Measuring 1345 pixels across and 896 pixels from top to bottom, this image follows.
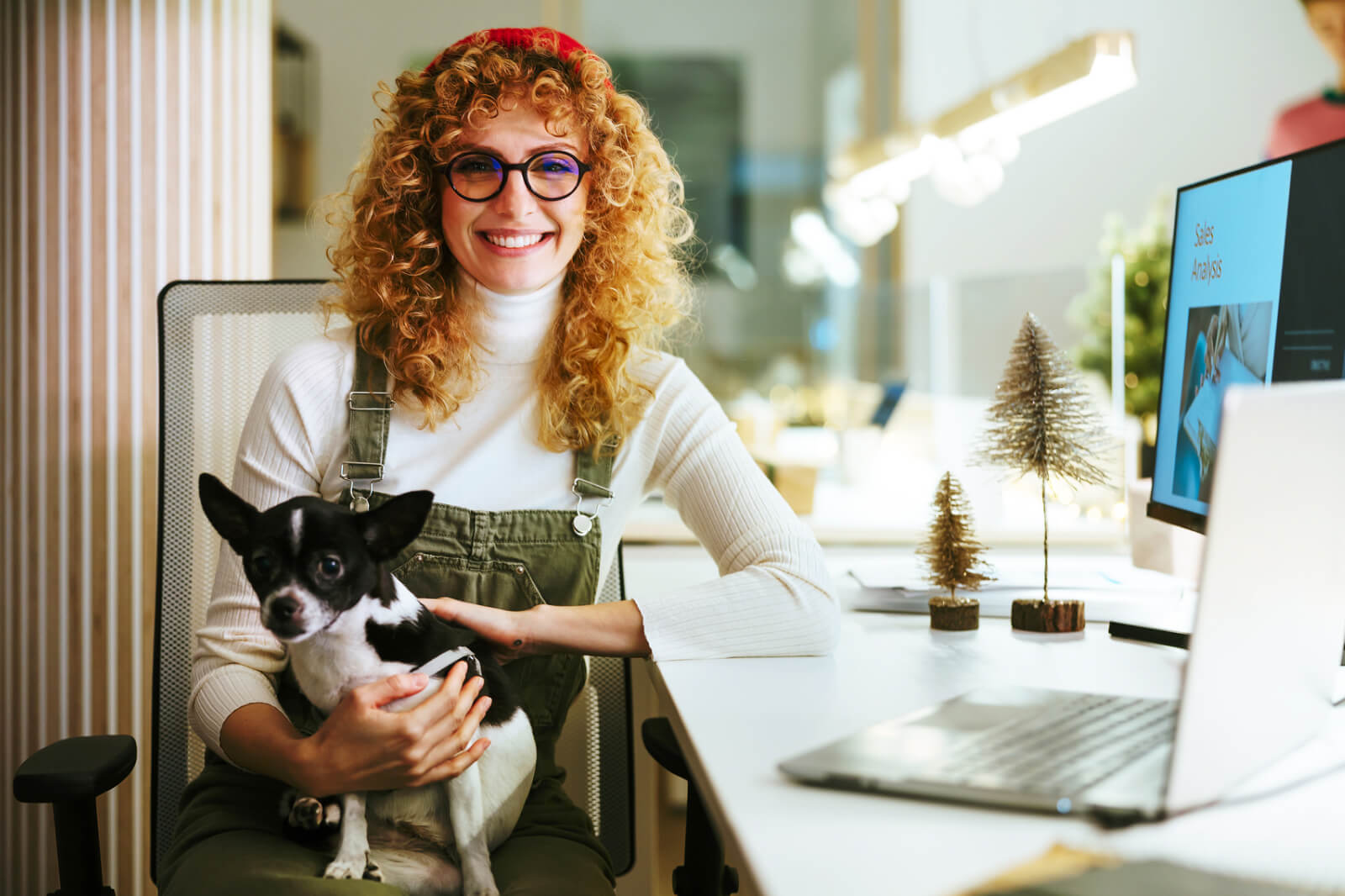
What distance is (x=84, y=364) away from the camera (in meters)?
1.67

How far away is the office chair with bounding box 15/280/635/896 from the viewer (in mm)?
1272

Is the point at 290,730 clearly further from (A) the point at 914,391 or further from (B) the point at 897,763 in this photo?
(A) the point at 914,391

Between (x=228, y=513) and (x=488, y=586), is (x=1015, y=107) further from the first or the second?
(x=228, y=513)

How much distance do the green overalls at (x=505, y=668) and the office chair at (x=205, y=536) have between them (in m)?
0.13

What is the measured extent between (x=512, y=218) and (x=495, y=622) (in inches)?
17.5

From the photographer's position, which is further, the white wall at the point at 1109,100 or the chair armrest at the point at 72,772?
the white wall at the point at 1109,100

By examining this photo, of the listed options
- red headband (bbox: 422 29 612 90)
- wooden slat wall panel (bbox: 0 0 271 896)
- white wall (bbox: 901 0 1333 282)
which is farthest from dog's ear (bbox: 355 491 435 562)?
white wall (bbox: 901 0 1333 282)

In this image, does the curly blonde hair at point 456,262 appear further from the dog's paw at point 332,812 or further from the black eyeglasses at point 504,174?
the dog's paw at point 332,812

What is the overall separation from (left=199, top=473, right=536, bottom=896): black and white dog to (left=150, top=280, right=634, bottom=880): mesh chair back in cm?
36

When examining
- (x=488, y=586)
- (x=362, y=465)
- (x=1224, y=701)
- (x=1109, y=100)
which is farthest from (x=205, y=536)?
(x=1109, y=100)

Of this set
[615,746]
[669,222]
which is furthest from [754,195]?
[615,746]

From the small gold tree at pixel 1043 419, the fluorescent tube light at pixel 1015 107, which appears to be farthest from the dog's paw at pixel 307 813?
the fluorescent tube light at pixel 1015 107

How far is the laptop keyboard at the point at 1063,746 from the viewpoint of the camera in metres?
0.66

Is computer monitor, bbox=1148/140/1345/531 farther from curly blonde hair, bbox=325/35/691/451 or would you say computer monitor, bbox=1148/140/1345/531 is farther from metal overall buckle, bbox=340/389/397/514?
metal overall buckle, bbox=340/389/397/514
